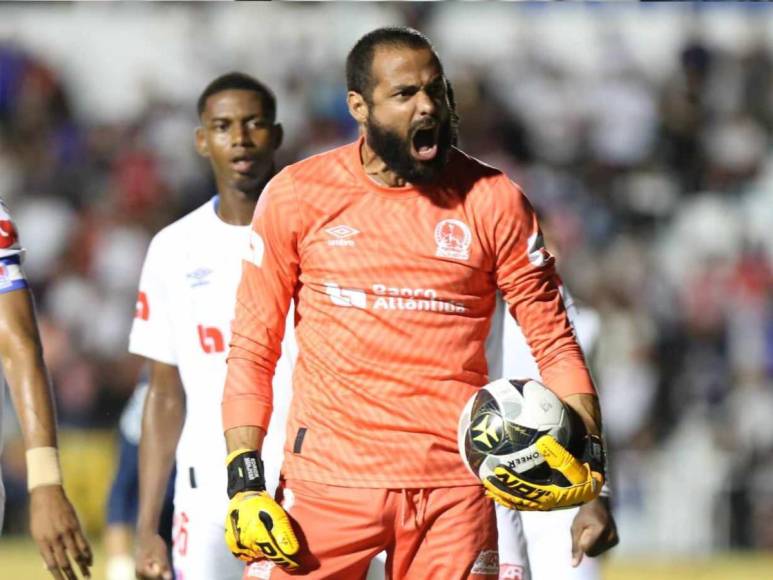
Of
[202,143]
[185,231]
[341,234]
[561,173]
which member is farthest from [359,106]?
[561,173]

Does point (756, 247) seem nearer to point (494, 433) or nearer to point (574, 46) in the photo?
point (574, 46)

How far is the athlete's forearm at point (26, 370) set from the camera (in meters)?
4.74

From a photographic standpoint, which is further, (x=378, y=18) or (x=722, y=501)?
(x=378, y=18)

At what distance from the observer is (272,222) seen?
4941mm

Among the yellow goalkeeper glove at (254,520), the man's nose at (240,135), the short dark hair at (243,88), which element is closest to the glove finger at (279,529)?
the yellow goalkeeper glove at (254,520)

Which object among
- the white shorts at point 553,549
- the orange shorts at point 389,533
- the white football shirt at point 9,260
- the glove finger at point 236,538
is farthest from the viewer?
the white shorts at point 553,549

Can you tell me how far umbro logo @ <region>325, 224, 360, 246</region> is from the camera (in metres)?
4.89

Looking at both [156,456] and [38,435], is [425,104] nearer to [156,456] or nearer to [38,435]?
[38,435]

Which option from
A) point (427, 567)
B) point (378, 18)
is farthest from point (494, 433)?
point (378, 18)

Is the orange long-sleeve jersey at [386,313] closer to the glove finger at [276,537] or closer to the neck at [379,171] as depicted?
the neck at [379,171]

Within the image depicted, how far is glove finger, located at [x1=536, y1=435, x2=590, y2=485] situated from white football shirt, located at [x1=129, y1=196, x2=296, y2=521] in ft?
5.37

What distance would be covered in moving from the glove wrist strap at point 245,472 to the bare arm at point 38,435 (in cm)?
46

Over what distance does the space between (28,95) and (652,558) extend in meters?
7.16

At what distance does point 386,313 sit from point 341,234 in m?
0.28
